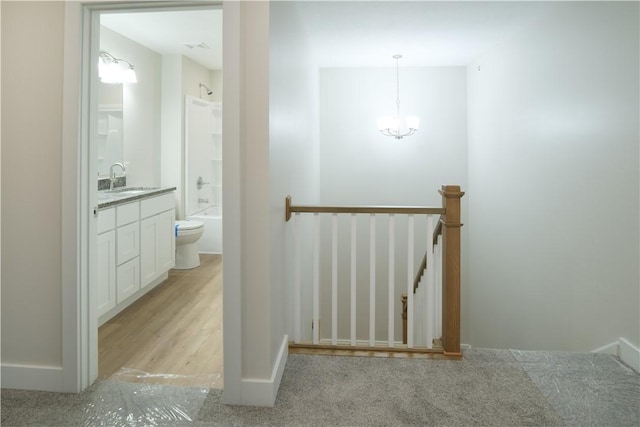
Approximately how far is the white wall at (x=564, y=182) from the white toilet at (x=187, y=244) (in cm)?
323

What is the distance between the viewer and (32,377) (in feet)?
6.93

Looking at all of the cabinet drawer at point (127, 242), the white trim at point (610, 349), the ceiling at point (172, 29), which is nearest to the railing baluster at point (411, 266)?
the white trim at point (610, 349)

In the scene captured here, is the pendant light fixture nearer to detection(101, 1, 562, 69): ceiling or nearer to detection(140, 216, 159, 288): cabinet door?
detection(101, 1, 562, 69): ceiling

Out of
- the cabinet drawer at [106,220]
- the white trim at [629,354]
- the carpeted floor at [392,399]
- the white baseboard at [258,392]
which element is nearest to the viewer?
the carpeted floor at [392,399]

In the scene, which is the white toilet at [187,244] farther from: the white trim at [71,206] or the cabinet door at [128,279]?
the white trim at [71,206]

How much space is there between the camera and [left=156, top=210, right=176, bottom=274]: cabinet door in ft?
13.2

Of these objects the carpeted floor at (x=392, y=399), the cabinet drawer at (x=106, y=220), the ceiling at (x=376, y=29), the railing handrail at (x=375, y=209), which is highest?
the ceiling at (x=376, y=29)

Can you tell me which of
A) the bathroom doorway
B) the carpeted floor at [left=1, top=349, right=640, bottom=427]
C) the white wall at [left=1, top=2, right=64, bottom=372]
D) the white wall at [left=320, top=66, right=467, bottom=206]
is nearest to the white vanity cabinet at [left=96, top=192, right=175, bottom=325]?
the bathroom doorway

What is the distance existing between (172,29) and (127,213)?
6.64 feet

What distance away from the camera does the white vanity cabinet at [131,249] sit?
122 inches

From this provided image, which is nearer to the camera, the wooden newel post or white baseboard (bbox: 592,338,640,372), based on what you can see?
white baseboard (bbox: 592,338,640,372)

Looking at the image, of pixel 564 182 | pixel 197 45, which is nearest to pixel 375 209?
pixel 564 182

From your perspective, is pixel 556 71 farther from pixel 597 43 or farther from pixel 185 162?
pixel 185 162

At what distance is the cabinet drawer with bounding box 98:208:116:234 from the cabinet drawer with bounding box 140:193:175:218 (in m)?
0.46
